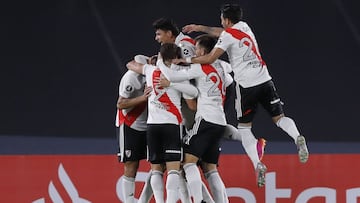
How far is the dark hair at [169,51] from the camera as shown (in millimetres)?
5527

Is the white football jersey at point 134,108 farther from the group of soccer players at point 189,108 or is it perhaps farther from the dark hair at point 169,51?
the dark hair at point 169,51

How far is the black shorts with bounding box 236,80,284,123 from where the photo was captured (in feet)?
18.8

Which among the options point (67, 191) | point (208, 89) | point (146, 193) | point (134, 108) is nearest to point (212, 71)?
A: point (208, 89)

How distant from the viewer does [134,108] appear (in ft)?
19.4

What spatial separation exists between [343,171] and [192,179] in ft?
3.75

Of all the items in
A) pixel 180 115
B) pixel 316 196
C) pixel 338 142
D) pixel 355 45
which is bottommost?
pixel 316 196

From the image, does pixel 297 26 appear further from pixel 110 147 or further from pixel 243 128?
pixel 243 128

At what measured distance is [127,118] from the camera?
5.93 meters

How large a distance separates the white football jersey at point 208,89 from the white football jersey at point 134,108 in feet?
0.97

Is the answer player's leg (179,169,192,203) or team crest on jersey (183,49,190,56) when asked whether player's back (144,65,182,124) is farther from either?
player's leg (179,169,192,203)

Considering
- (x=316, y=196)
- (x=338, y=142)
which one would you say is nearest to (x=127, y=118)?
(x=316, y=196)

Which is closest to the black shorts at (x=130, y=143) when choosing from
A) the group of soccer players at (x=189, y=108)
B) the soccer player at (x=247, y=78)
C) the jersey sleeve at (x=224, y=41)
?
the group of soccer players at (x=189, y=108)

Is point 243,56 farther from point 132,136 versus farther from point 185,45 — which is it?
point 132,136

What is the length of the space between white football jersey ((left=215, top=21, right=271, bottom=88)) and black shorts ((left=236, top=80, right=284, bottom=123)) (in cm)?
3
